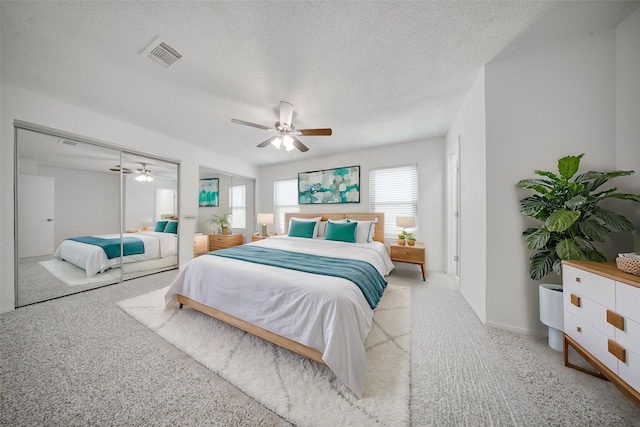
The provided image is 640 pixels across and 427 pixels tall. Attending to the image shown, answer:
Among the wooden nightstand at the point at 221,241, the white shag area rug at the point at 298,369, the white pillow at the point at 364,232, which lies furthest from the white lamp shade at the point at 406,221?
the wooden nightstand at the point at 221,241

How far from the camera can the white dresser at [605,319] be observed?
41.1 inches

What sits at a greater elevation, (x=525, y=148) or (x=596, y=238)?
(x=525, y=148)

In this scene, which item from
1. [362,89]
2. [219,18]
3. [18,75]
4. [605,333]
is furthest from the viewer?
[362,89]

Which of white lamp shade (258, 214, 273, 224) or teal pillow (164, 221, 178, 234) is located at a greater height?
white lamp shade (258, 214, 273, 224)

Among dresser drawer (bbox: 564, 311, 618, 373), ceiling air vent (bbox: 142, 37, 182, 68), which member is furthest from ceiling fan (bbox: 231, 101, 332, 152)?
dresser drawer (bbox: 564, 311, 618, 373)

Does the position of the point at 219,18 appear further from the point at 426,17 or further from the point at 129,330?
the point at 129,330

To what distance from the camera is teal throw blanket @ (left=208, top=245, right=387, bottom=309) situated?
1.76m

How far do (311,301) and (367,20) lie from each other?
6.98 feet

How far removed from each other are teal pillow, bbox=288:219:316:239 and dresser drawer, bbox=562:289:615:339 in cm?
313

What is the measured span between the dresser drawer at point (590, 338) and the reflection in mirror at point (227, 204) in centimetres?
531

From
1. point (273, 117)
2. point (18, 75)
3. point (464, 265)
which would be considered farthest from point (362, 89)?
point (18, 75)

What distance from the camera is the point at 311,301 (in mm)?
1469

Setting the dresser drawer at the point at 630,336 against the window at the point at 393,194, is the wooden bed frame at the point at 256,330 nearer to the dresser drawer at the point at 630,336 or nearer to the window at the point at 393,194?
the dresser drawer at the point at 630,336

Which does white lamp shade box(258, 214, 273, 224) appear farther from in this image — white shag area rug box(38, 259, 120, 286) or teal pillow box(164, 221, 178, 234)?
white shag area rug box(38, 259, 120, 286)
